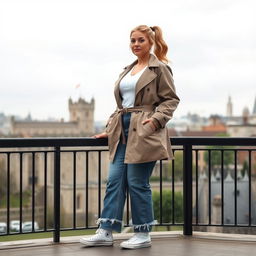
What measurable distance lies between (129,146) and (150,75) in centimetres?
46

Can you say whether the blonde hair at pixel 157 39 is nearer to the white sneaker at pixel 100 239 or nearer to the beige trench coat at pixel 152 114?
the beige trench coat at pixel 152 114

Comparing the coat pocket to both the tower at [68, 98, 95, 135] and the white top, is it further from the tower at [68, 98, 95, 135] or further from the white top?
the tower at [68, 98, 95, 135]

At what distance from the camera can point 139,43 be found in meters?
3.53

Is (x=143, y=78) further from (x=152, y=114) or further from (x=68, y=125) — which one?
(x=68, y=125)

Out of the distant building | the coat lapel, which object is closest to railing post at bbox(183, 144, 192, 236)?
the coat lapel

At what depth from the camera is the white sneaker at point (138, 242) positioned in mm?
3569

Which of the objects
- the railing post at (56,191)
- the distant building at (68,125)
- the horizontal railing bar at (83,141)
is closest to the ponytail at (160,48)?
the horizontal railing bar at (83,141)

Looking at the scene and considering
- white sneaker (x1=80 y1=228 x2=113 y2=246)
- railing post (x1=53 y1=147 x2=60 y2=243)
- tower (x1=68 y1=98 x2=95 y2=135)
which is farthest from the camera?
tower (x1=68 y1=98 x2=95 y2=135)

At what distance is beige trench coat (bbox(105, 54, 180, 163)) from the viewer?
3430 millimetres

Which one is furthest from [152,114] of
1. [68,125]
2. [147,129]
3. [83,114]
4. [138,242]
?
[83,114]

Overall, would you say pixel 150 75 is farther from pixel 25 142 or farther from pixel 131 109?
pixel 25 142

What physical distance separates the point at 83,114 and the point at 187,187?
9356 cm

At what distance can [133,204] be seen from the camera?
356 centimetres

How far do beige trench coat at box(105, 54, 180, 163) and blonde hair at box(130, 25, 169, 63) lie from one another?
83 millimetres
